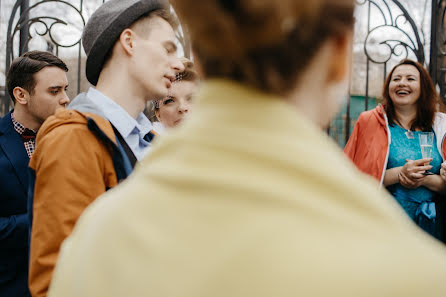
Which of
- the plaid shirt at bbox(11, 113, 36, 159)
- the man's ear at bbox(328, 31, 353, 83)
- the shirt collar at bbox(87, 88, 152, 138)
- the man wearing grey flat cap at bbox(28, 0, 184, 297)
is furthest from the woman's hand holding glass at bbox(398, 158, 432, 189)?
the man's ear at bbox(328, 31, 353, 83)

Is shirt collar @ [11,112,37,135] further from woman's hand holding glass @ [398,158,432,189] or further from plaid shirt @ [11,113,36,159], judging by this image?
woman's hand holding glass @ [398,158,432,189]

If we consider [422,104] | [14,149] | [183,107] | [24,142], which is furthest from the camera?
[422,104]

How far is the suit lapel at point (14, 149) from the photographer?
2.43 m

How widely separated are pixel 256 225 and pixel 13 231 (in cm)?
197

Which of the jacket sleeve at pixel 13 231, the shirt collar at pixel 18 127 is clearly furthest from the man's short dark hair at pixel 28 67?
the jacket sleeve at pixel 13 231

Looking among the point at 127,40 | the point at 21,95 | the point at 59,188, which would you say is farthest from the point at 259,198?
the point at 21,95

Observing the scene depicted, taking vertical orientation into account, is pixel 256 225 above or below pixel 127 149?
above

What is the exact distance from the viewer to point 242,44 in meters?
0.60

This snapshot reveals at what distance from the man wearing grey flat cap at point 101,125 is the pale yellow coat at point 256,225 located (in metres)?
0.78

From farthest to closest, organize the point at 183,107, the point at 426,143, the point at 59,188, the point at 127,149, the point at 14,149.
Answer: the point at 426,143 < the point at 183,107 < the point at 14,149 < the point at 127,149 < the point at 59,188

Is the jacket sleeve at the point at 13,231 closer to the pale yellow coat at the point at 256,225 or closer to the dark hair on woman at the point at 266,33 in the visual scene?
the pale yellow coat at the point at 256,225

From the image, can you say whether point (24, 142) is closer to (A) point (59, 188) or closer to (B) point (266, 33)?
(A) point (59, 188)

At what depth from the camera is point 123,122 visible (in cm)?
168

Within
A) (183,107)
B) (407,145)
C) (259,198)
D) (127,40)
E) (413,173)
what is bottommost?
(413,173)
